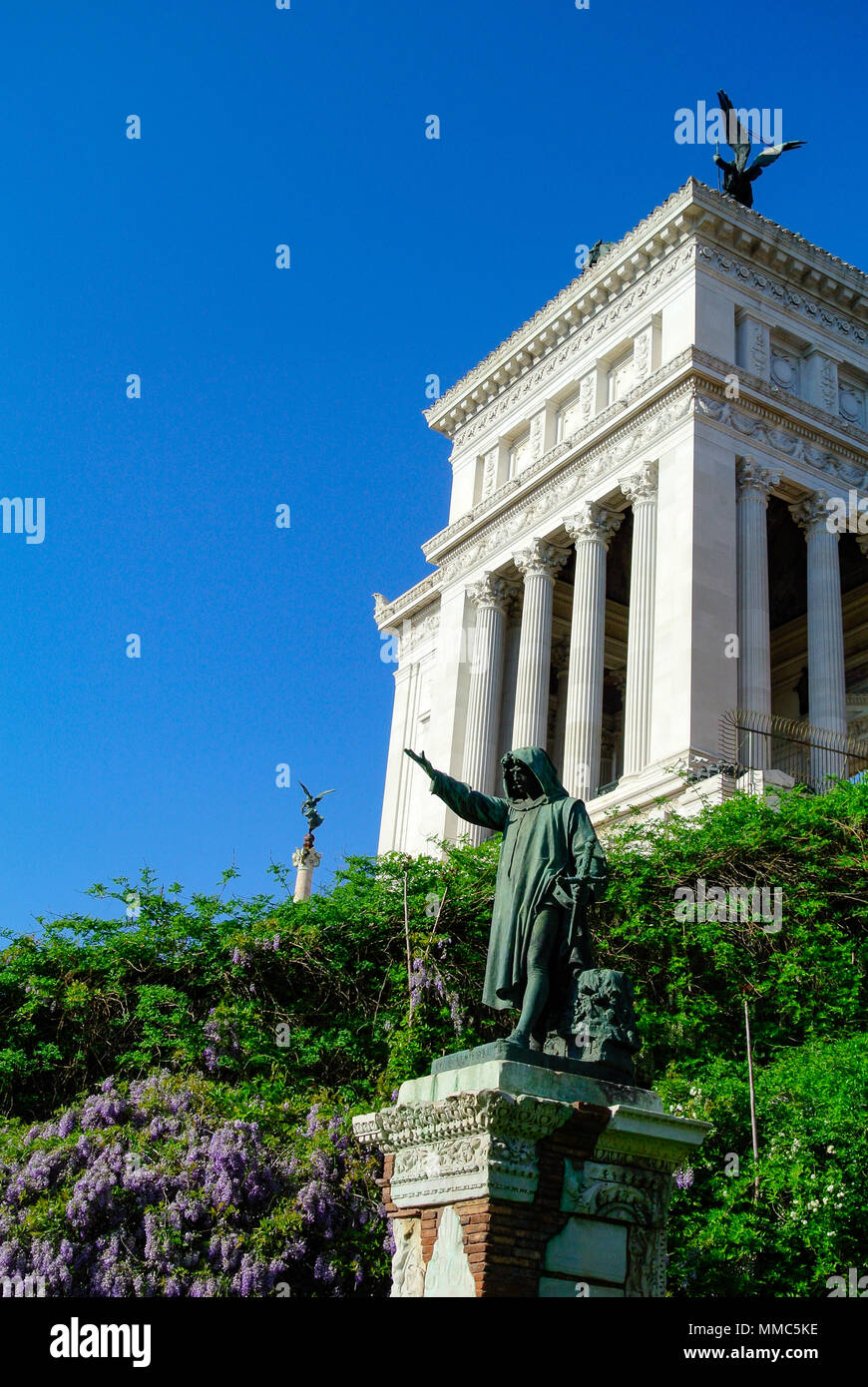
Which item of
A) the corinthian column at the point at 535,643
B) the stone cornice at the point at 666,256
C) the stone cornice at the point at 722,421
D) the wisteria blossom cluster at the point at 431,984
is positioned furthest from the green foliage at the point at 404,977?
the stone cornice at the point at 666,256

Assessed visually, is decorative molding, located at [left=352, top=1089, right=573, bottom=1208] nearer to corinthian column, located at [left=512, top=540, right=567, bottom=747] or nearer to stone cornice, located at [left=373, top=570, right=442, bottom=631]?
corinthian column, located at [left=512, top=540, right=567, bottom=747]

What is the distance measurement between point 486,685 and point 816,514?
11477 mm

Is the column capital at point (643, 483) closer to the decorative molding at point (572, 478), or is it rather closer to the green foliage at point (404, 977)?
the decorative molding at point (572, 478)

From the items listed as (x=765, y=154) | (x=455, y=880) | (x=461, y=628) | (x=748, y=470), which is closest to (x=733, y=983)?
(x=455, y=880)

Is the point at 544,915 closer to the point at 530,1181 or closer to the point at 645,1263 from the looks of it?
the point at 530,1181

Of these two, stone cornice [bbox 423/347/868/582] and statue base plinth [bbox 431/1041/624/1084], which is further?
stone cornice [bbox 423/347/868/582]

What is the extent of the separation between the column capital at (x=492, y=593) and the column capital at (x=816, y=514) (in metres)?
10.1

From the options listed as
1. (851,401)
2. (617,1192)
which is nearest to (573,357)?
(851,401)

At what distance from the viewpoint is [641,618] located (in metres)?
37.3

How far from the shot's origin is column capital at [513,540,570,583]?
141 feet

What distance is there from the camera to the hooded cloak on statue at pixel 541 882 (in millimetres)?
10148

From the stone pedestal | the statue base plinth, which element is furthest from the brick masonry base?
the statue base plinth
